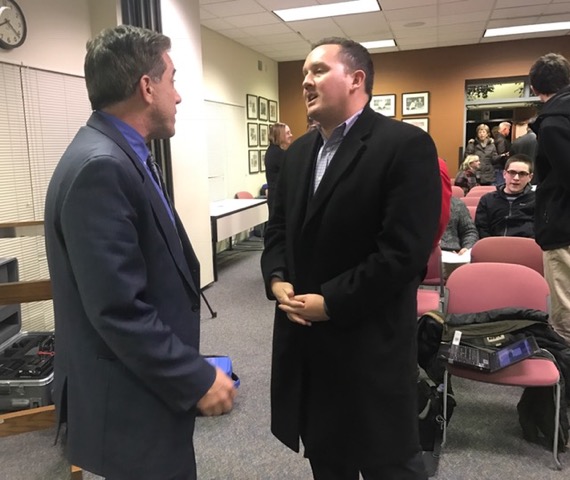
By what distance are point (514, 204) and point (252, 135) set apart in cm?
489

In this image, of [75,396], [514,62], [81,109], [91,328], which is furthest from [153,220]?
[514,62]

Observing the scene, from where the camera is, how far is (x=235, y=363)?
10.3 ft

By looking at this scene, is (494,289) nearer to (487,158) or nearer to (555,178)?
(555,178)

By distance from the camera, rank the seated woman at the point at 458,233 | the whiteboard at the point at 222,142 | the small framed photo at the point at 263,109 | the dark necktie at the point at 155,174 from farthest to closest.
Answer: the small framed photo at the point at 263,109, the whiteboard at the point at 222,142, the seated woman at the point at 458,233, the dark necktie at the point at 155,174

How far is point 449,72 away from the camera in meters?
8.05

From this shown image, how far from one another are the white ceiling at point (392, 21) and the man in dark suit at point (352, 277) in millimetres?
4435

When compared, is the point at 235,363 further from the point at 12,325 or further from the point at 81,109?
the point at 81,109

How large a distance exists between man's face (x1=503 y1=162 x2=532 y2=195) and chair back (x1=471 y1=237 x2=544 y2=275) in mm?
637

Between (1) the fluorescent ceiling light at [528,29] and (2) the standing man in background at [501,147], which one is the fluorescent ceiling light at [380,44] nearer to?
(1) the fluorescent ceiling light at [528,29]

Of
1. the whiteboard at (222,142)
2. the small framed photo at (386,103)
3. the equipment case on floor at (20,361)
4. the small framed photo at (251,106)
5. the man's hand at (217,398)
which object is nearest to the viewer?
the man's hand at (217,398)

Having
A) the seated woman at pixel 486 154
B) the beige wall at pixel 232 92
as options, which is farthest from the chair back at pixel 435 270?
the seated woman at pixel 486 154

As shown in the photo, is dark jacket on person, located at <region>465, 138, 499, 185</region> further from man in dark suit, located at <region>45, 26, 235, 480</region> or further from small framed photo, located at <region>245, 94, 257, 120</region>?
man in dark suit, located at <region>45, 26, 235, 480</region>

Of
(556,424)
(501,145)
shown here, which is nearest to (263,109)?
(501,145)

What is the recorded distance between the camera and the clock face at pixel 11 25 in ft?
9.98
